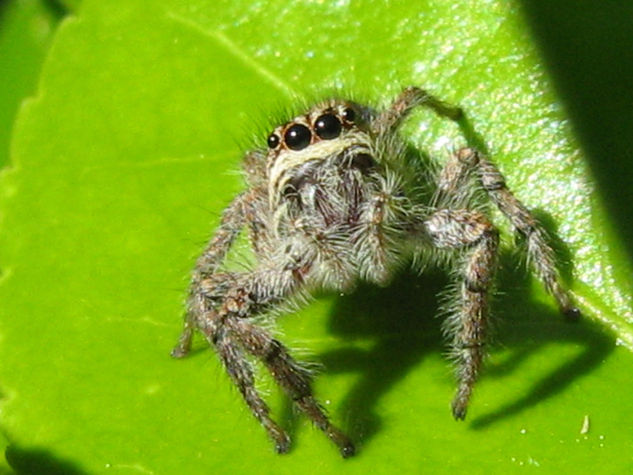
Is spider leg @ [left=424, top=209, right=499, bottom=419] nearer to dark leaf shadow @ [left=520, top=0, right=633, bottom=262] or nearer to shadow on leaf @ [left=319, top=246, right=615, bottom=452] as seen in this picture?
shadow on leaf @ [left=319, top=246, right=615, bottom=452]

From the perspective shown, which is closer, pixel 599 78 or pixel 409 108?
pixel 599 78

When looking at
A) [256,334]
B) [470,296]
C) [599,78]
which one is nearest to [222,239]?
[256,334]

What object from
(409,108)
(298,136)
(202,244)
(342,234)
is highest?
(409,108)

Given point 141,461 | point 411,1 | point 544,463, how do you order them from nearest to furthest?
point 544,463 < point 141,461 < point 411,1

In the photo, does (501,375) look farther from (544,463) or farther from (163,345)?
(163,345)

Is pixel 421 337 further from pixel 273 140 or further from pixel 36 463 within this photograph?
pixel 36 463

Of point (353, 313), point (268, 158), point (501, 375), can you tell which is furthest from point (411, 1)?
point (501, 375)

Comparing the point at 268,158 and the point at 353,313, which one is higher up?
the point at 268,158

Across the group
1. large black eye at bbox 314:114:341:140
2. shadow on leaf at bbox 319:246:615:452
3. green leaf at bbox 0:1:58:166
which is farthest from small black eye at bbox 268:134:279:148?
green leaf at bbox 0:1:58:166
